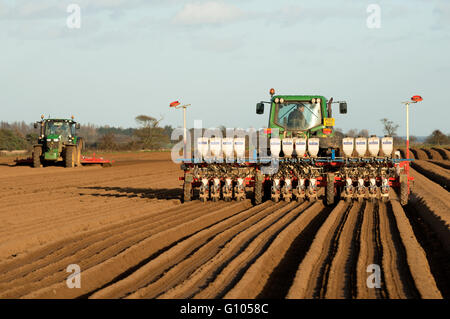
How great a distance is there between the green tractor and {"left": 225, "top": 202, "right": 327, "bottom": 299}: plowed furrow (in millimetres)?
18865

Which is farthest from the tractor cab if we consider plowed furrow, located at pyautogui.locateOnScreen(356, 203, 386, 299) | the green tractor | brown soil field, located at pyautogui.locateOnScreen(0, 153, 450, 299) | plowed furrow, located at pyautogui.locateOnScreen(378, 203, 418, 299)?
the green tractor

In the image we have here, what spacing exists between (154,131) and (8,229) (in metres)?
62.4

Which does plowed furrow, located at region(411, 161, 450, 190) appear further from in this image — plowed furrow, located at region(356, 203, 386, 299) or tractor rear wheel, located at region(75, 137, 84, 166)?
tractor rear wheel, located at region(75, 137, 84, 166)

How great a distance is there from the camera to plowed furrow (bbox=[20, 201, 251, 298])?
23.3 ft

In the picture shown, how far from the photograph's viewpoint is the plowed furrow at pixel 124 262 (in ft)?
23.3

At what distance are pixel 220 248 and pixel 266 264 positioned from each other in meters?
1.21

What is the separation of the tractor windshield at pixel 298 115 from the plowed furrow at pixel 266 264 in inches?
186

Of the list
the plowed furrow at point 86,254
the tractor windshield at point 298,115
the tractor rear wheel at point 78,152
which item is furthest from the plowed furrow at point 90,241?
the tractor rear wheel at point 78,152

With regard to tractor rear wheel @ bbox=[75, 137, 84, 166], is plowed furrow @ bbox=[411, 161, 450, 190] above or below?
below

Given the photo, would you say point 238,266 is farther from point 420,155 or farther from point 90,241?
point 420,155

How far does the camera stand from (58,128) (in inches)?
1165

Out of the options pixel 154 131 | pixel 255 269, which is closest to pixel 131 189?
pixel 255 269

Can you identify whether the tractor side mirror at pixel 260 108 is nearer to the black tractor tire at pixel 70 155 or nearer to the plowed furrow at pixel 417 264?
the plowed furrow at pixel 417 264
